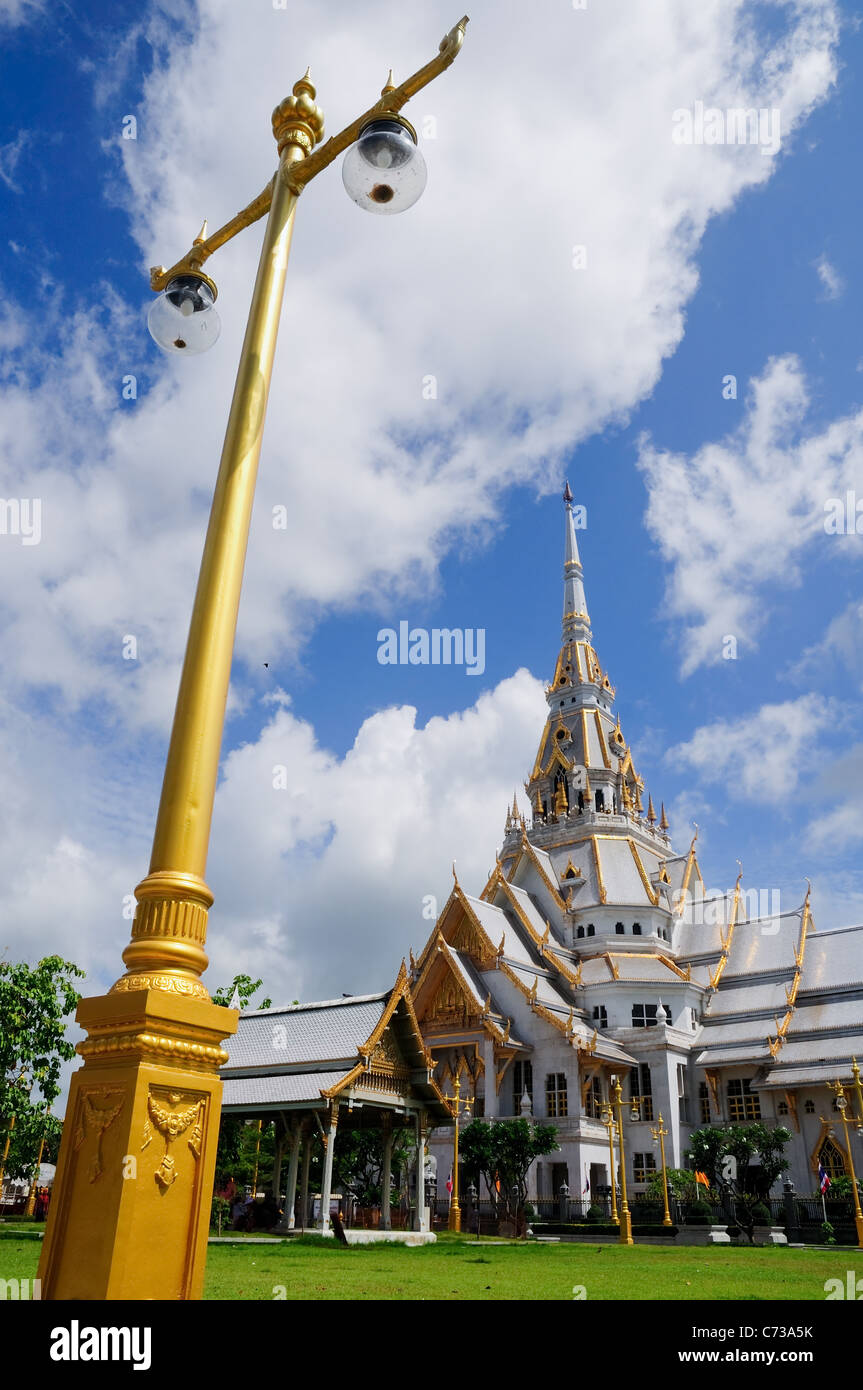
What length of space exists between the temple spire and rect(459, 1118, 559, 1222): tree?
40.4 m

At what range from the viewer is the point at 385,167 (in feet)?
19.6

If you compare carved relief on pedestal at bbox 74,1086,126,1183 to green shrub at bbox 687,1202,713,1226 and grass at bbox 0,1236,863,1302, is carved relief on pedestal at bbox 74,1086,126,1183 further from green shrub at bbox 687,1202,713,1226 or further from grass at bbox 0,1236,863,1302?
green shrub at bbox 687,1202,713,1226

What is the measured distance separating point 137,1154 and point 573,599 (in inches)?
2643

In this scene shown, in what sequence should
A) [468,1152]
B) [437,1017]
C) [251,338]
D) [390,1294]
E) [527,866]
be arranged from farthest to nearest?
[527,866] < [437,1017] < [468,1152] < [390,1294] < [251,338]

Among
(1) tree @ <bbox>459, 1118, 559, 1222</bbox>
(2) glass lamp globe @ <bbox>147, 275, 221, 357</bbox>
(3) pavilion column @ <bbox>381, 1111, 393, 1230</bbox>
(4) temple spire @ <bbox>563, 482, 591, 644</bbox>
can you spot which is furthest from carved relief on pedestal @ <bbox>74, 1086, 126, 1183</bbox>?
(4) temple spire @ <bbox>563, 482, 591, 644</bbox>

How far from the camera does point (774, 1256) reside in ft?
69.5

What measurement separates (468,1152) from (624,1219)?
628cm

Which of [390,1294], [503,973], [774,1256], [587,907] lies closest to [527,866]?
[587,907]

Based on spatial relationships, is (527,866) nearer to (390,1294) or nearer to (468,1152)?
(468,1152)

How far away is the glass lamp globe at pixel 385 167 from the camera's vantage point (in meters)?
5.89

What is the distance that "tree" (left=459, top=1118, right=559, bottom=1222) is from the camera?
30.5 metres

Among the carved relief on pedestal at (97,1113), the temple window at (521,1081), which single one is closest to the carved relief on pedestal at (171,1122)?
the carved relief on pedestal at (97,1113)

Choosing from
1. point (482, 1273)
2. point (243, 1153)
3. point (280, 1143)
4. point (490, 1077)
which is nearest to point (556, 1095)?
point (490, 1077)
